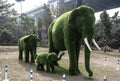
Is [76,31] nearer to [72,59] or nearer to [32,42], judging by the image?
[72,59]

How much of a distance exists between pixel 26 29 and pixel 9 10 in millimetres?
8933

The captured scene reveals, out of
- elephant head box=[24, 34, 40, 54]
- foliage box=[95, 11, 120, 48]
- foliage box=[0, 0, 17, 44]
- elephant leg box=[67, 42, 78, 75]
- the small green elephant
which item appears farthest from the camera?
foliage box=[0, 0, 17, 44]

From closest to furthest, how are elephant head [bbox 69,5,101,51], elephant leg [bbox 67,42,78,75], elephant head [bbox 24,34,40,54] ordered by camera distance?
1. elephant head [bbox 69,5,101,51]
2. elephant leg [bbox 67,42,78,75]
3. elephant head [bbox 24,34,40,54]

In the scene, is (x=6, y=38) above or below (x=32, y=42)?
below

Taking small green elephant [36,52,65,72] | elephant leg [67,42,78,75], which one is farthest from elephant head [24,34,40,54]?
elephant leg [67,42,78,75]

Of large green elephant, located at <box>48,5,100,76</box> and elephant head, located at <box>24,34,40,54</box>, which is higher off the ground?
large green elephant, located at <box>48,5,100,76</box>

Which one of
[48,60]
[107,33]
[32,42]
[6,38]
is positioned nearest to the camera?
[48,60]

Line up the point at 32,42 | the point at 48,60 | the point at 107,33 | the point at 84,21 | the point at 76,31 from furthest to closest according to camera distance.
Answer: the point at 107,33, the point at 32,42, the point at 48,60, the point at 76,31, the point at 84,21

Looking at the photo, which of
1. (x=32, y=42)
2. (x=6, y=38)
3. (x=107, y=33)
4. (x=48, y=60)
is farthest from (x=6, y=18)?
(x=48, y=60)

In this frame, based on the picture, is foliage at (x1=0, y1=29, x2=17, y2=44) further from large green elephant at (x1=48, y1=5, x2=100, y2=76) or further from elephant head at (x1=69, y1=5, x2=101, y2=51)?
elephant head at (x1=69, y1=5, x2=101, y2=51)

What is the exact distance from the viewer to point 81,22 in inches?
551

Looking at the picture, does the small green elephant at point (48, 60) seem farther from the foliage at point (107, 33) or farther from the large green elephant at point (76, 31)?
the foliage at point (107, 33)

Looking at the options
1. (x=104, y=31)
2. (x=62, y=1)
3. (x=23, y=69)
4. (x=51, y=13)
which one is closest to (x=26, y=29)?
(x=51, y=13)

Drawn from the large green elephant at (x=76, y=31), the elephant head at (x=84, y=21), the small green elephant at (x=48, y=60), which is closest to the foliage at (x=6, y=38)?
the small green elephant at (x=48, y=60)
